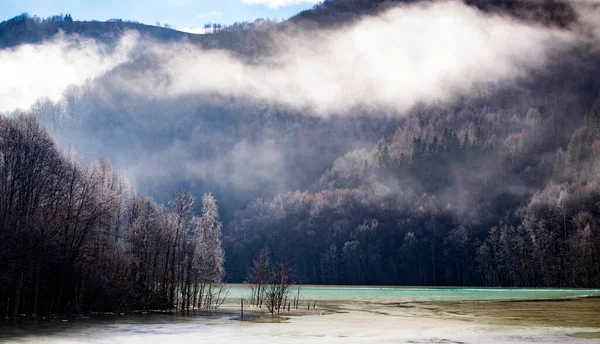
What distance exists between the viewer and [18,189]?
72.6 meters

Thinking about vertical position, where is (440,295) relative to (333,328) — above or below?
above

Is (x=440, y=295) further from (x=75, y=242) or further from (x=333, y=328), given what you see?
(x=75, y=242)

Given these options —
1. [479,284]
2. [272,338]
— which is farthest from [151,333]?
[479,284]

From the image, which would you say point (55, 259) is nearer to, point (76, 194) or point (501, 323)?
point (76, 194)

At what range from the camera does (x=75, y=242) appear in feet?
246

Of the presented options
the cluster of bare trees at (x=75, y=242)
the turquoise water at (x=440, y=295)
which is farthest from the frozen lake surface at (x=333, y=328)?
the turquoise water at (x=440, y=295)

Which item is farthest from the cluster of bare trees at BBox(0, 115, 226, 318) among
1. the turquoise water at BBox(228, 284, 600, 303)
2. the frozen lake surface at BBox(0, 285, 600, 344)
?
the turquoise water at BBox(228, 284, 600, 303)

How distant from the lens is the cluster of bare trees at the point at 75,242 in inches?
2426

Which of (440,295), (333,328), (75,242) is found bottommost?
(333,328)

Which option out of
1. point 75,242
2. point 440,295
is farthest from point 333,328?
point 440,295

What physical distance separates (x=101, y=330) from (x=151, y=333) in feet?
14.2

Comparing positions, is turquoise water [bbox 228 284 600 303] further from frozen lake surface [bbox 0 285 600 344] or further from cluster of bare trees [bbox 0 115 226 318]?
frozen lake surface [bbox 0 285 600 344]

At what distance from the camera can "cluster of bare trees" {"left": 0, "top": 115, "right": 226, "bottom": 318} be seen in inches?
2426

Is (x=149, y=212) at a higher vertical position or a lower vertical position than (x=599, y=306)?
higher
